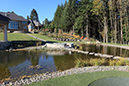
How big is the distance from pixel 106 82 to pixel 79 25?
93.6 ft

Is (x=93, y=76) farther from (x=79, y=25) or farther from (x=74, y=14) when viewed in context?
(x=74, y=14)

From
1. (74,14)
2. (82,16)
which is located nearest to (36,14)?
(74,14)

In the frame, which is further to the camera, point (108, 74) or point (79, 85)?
point (108, 74)

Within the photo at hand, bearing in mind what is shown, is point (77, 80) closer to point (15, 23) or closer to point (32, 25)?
point (15, 23)

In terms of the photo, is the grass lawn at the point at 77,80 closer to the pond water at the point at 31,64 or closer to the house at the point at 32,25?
the pond water at the point at 31,64

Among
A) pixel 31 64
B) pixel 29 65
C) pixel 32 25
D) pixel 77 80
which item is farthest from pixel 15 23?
pixel 77 80

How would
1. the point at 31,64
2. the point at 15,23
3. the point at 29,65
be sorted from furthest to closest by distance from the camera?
1. the point at 15,23
2. the point at 31,64
3. the point at 29,65

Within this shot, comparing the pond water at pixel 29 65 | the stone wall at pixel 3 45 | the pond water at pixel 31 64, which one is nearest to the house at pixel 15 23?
the stone wall at pixel 3 45

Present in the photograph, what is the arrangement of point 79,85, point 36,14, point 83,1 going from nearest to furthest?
point 79,85
point 83,1
point 36,14

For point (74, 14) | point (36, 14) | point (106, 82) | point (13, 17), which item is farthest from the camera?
point (36, 14)

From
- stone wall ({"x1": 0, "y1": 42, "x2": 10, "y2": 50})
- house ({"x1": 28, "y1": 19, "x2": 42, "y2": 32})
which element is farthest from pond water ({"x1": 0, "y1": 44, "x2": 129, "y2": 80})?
house ({"x1": 28, "y1": 19, "x2": 42, "y2": 32})

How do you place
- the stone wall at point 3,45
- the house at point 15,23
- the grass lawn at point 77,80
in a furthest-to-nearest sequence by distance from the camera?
the house at point 15,23 < the stone wall at point 3,45 < the grass lawn at point 77,80

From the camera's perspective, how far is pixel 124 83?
445 centimetres

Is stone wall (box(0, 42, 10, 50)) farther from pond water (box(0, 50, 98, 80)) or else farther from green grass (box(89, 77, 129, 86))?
green grass (box(89, 77, 129, 86))
